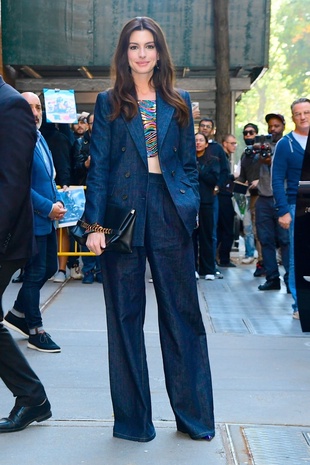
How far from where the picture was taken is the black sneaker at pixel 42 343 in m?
6.14

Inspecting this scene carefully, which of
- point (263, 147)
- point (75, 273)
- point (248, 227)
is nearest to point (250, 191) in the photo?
point (248, 227)

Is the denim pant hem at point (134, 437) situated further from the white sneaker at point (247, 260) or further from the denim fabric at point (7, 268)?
the white sneaker at point (247, 260)

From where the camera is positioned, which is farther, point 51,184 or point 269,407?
point 51,184

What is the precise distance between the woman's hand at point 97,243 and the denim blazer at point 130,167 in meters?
0.08

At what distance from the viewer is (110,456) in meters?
3.97

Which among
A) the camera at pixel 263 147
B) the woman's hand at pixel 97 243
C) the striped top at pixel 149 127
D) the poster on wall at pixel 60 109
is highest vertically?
the poster on wall at pixel 60 109

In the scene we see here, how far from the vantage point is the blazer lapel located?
4.08 metres

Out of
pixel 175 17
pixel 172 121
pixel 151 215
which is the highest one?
pixel 175 17

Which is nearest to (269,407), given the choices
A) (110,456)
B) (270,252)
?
(110,456)

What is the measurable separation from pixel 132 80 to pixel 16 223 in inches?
35.5

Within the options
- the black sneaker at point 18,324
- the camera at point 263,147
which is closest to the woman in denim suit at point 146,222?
the black sneaker at point 18,324

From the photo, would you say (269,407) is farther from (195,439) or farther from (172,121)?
(172,121)

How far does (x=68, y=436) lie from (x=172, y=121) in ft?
5.43

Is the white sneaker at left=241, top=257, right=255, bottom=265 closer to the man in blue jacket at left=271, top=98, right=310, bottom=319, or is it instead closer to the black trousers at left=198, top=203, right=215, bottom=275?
the black trousers at left=198, top=203, right=215, bottom=275
